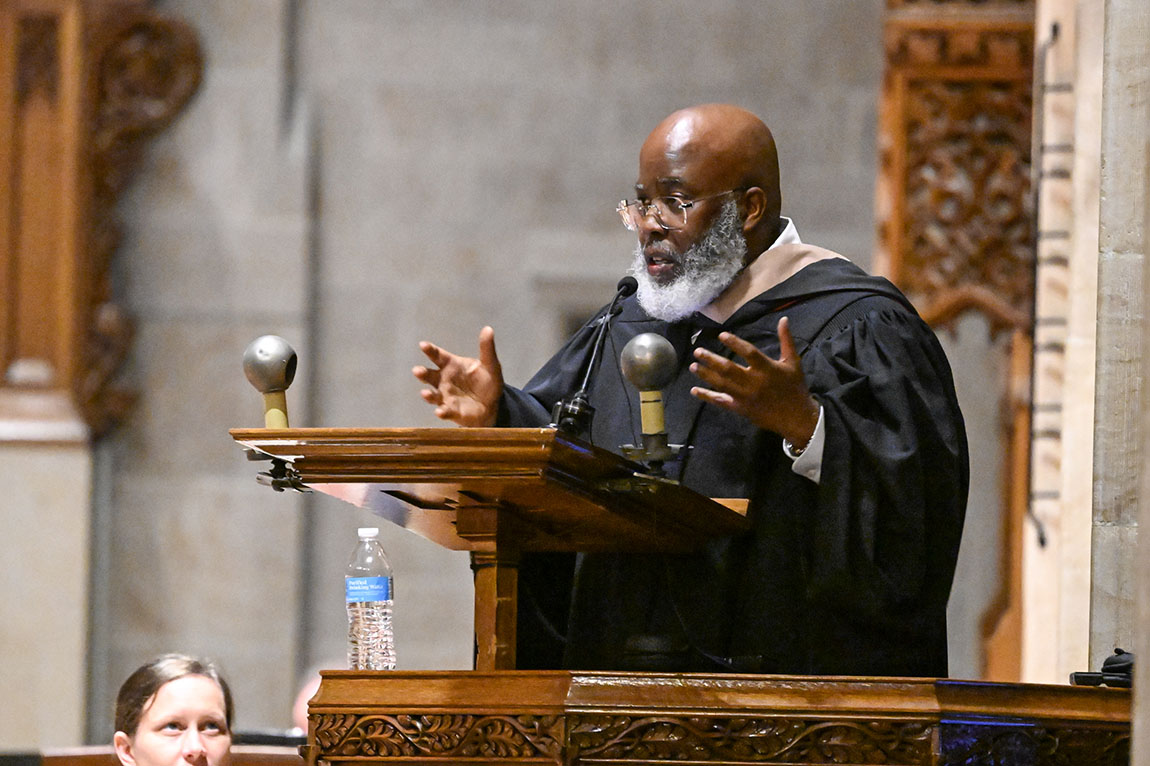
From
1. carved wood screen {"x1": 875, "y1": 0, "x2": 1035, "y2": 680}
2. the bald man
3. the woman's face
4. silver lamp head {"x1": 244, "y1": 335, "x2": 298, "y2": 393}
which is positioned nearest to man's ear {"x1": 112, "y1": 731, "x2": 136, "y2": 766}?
the woman's face

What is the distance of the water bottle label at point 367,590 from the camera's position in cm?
308

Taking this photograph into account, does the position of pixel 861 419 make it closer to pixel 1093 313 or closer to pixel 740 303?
pixel 740 303

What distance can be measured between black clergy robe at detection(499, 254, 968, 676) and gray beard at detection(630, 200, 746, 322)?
7 cm

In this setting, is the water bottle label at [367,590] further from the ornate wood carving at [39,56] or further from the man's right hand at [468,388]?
the ornate wood carving at [39,56]

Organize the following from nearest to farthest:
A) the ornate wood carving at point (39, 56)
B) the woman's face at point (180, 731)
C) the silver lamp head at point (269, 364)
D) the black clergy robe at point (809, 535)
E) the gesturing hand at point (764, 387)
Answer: the gesturing hand at point (764, 387)
the silver lamp head at point (269, 364)
the black clergy robe at point (809, 535)
the woman's face at point (180, 731)
the ornate wood carving at point (39, 56)

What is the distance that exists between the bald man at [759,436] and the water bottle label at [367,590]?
32 cm

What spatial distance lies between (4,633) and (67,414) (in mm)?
896

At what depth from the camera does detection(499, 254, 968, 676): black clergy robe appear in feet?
10.5

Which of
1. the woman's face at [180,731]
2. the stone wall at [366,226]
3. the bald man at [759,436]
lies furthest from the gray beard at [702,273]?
the stone wall at [366,226]

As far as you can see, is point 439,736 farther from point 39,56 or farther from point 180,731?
point 39,56

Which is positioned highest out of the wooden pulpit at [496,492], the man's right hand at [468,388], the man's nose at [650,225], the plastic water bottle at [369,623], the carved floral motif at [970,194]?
the carved floral motif at [970,194]

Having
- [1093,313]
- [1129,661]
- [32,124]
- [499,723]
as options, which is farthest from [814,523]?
[32,124]

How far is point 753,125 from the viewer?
378 centimetres

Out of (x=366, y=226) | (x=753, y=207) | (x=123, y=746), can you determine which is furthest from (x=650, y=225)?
(x=366, y=226)
